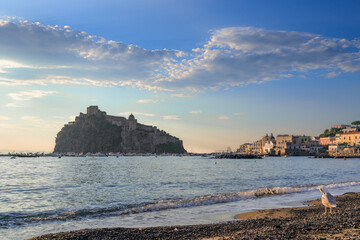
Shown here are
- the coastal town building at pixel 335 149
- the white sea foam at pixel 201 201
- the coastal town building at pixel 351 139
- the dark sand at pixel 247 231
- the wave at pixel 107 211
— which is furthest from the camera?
the coastal town building at pixel 335 149

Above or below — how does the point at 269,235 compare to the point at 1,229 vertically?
above

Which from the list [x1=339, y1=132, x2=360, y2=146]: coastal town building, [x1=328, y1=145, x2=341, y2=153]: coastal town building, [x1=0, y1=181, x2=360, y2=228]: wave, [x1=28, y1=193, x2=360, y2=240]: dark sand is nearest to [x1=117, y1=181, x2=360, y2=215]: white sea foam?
[x1=0, y1=181, x2=360, y2=228]: wave

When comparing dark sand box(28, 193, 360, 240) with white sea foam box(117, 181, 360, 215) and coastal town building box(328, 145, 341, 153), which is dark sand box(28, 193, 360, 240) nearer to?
white sea foam box(117, 181, 360, 215)

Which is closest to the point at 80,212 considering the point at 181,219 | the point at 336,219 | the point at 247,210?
the point at 181,219

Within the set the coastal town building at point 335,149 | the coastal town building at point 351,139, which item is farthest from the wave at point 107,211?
the coastal town building at point 351,139

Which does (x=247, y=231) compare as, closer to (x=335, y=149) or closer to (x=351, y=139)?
(x=335, y=149)

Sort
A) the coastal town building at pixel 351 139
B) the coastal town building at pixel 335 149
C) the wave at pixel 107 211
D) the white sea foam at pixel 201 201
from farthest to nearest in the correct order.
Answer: the coastal town building at pixel 335 149 < the coastal town building at pixel 351 139 < the white sea foam at pixel 201 201 < the wave at pixel 107 211

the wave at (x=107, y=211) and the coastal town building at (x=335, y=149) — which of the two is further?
the coastal town building at (x=335, y=149)

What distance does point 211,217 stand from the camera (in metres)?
15.8

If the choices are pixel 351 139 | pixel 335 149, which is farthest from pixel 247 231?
pixel 351 139

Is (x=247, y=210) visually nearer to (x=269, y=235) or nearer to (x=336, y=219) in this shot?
(x=336, y=219)

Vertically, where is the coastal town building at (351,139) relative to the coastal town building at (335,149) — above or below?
above

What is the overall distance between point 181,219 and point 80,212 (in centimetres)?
658

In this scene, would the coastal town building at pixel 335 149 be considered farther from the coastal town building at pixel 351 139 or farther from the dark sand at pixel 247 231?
the dark sand at pixel 247 231
